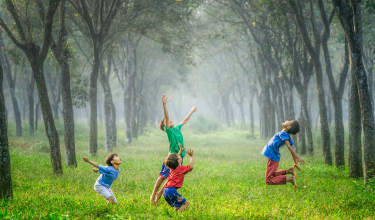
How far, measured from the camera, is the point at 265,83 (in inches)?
833

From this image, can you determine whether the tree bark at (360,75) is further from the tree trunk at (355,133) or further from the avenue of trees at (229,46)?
the tree trunk at (355,133)

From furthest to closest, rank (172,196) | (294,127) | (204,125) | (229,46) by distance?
(204,125)
(229,46)
(294,127)
(172,196)

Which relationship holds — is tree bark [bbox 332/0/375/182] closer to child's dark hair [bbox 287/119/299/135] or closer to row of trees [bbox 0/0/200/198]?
child's dark hair [bbox 287/119/299/135]

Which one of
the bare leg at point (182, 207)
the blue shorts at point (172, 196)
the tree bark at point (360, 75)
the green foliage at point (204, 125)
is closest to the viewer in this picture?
the blue shorts at point (172, 196)

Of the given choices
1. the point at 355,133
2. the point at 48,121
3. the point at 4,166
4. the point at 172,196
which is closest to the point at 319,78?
the point at 355,133

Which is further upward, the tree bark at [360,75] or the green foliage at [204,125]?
the tree bark at [360,75]

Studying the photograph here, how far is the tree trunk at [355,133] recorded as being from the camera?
25.9 ft

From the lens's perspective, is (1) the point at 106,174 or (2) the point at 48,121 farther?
(2) the point at 48,121

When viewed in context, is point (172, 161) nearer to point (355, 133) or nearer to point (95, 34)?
point (355, 133)

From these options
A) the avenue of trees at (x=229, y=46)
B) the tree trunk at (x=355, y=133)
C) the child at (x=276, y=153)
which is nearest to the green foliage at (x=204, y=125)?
the avenue of trees at (x=229, y=46)

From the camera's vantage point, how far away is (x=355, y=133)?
8.02 metres

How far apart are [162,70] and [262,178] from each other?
28928mm

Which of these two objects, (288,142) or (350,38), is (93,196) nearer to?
(288,142)

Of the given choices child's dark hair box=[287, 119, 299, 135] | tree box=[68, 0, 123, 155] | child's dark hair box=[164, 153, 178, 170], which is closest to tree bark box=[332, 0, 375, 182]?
child's dark hair box=[287, 119, 299, 135]
